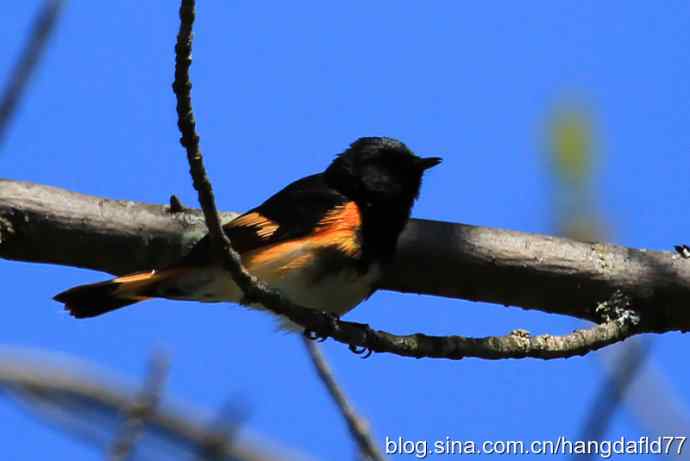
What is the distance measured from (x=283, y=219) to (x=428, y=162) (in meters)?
0.83

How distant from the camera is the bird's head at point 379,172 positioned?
4809mm

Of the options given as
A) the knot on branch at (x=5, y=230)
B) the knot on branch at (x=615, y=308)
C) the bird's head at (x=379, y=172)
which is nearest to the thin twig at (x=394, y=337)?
the knot on branch at (x=615, y=308)

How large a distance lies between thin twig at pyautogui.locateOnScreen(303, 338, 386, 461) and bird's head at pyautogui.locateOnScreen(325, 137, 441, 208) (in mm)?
1415

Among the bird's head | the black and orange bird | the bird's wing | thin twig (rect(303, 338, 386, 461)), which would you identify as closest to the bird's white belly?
the black and orange bird

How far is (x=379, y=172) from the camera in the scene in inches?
195

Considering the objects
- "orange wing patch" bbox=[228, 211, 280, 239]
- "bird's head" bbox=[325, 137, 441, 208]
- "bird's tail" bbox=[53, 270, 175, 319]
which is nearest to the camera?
"bird's tail" bbox=[53, 270, 175, 319]

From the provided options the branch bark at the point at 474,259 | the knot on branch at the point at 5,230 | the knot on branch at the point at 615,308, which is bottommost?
the knot on branch at the point at 615,308

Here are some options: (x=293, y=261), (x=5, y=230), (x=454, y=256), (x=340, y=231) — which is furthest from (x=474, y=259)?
(x=5, y=230)

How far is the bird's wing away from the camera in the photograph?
432cm

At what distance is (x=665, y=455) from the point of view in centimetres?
244

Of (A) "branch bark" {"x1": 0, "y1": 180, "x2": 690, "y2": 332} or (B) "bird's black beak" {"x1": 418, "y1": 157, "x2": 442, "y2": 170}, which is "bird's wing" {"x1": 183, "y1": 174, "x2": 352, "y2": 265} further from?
(B) "bird's black beak" {"x1": 418, "y1": 157, "x2": 442, "y2": 170}

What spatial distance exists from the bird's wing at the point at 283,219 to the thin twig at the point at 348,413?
0.83 meters

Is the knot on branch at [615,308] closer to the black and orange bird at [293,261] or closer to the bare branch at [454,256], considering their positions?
the bare branch at [454,256]

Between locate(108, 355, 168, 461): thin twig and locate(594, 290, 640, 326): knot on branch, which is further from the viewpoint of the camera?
locate(594, 290, 640, 326): knot on branch
